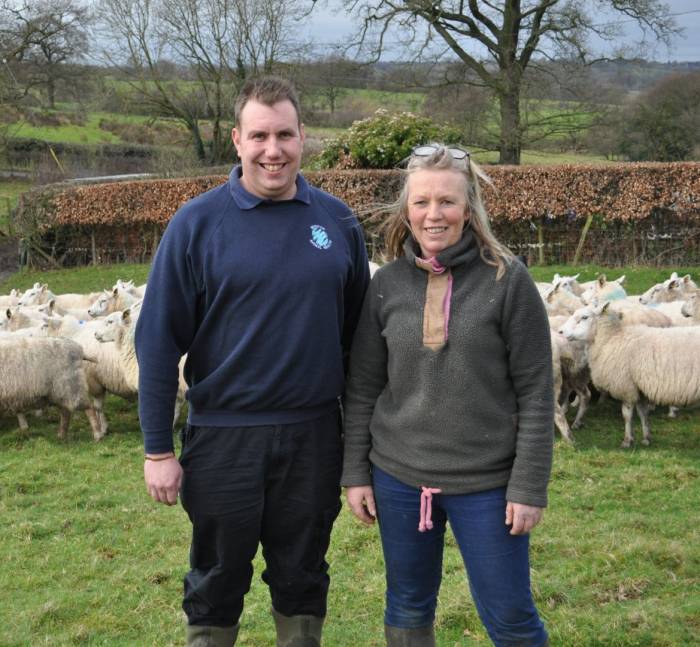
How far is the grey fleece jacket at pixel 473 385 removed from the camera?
8.75 feet

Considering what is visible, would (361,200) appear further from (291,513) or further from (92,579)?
(291,513)

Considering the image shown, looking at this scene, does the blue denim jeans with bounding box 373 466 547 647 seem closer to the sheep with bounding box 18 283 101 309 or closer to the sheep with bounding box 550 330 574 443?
the sheep with bounding box 550 330 574 443

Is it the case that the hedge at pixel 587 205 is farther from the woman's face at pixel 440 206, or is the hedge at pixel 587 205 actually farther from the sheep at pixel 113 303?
the woman's face at pixel 440 206

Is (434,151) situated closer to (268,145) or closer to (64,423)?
(268,145)

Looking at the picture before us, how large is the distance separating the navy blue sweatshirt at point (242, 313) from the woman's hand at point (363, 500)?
318 millimetres

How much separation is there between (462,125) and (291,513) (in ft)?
72.4

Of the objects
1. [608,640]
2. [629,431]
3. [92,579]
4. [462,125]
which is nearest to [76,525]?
[92,579]

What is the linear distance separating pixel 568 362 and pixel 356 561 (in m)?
3.95

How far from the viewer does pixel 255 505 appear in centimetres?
301

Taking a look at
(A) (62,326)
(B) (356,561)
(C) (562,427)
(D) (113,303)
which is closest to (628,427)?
(C) (562,427)

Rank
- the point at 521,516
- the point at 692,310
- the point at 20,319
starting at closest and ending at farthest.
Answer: the point at 521,516
the point at 692,310
the point at 20,319

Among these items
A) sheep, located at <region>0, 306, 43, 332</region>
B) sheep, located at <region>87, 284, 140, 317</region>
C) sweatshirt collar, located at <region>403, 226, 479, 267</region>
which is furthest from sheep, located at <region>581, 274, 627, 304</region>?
sweatshirt collar, located at <region>403, 226, 479, 267</region>

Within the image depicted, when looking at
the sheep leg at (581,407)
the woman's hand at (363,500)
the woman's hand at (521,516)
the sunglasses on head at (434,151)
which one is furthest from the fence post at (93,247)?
the woman's hand at (521,516)

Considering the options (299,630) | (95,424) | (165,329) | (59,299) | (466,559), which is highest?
(165,329)
